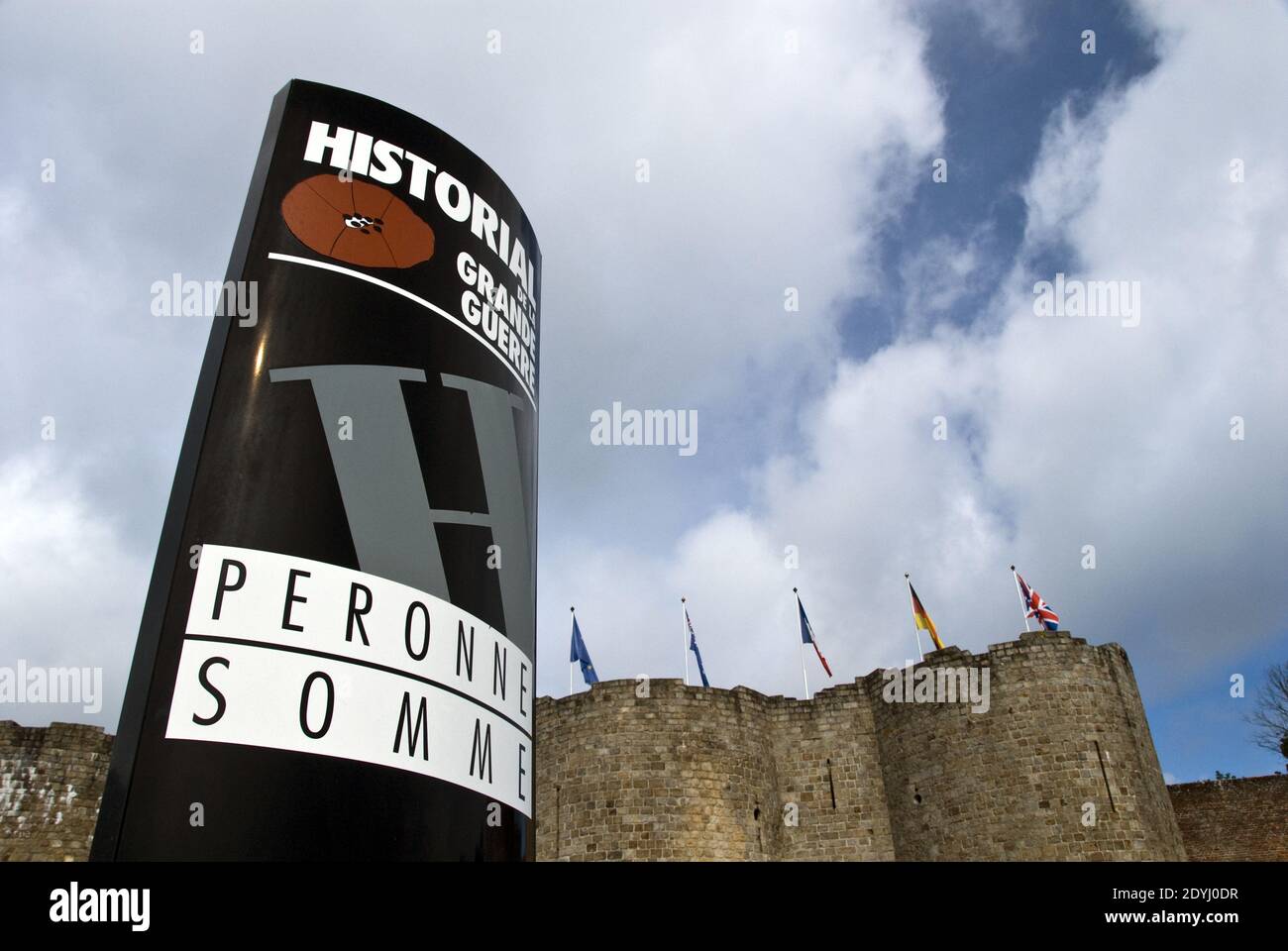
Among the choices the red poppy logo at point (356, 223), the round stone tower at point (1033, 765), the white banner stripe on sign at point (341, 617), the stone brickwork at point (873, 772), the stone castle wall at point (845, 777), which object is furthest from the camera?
the stone brickwork at point (873, 772)

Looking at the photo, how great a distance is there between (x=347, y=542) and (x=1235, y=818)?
23708mm

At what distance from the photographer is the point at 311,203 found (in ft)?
23.3

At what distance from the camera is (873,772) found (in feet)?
68.5

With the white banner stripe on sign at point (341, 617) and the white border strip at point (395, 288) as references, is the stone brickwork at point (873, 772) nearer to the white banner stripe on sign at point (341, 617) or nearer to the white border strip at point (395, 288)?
the white banner stripe on sign at point (341, 617)

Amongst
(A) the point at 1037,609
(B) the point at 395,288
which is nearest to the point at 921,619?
(A) the point at 1037,609

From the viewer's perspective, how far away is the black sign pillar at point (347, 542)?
5246 mm

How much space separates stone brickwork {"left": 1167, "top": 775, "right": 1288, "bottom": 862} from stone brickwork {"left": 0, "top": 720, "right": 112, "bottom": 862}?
23.4 m

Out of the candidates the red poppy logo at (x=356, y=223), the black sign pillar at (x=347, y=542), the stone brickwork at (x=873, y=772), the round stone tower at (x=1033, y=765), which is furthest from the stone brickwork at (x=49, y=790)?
the round stone tower at (x=1033, y=765)

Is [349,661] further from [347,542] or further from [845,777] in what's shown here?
[845,777]

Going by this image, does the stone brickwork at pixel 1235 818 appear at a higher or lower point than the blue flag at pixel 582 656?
lower

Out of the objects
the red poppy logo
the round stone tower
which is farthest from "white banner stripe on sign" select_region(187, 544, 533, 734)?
the round stone tower

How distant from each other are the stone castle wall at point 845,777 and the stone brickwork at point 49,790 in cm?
3
